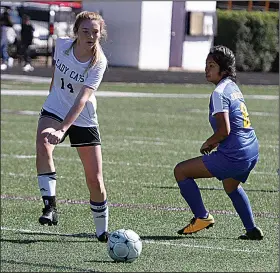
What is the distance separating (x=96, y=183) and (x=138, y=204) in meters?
2.28

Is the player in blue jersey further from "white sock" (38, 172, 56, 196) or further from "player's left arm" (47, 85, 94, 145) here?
"white sock" (38, 172, 56, 196)

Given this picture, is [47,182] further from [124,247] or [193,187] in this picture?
[193,187]

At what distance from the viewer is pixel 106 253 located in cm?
845

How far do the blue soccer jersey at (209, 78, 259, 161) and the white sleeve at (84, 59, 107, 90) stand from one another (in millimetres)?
973

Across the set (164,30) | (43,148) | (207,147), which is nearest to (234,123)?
(207,147)

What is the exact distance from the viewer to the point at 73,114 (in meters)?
8.20

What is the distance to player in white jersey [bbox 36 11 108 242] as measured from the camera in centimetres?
844

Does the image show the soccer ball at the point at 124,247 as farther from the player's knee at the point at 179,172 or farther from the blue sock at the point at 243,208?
the blue sock at the point at 243,208

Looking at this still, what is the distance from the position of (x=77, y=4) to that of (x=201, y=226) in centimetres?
3523

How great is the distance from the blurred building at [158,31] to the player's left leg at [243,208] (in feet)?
103

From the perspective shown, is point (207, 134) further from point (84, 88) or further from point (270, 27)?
point (270, 27)

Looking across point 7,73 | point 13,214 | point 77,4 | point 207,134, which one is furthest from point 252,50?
point 13,214

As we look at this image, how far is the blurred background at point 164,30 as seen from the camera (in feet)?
133

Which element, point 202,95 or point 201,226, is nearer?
point 201,226
